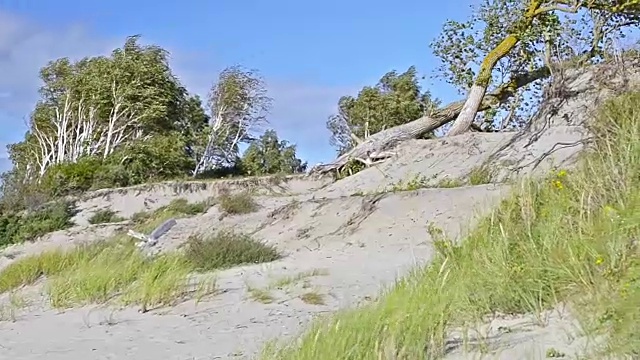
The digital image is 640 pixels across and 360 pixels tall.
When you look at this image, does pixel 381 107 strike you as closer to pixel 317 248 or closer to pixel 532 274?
pixel 317 248

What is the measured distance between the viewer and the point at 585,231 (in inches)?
208

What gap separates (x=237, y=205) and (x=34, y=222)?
774 cm

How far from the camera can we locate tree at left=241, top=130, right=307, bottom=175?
35219mm

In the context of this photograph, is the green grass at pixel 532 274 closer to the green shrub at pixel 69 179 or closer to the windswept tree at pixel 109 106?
the green shrub at pixel 69 179

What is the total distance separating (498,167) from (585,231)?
11.2 metres

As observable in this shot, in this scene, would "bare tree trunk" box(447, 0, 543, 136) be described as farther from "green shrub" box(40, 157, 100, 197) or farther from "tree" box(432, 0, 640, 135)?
→ "green shrub" box(40, 157, 100, 197)

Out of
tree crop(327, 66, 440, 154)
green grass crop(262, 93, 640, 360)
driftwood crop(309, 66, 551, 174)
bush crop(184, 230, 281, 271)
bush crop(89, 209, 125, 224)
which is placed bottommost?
green grass crop(262, 93, 640, 360)

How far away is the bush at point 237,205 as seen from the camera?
18.8 m

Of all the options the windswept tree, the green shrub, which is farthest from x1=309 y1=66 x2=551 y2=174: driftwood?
the windswept tree

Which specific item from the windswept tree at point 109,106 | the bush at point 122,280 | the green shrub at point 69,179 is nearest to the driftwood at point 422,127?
the green shrub at point 69,179

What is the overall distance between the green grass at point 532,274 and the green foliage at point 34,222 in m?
18.2

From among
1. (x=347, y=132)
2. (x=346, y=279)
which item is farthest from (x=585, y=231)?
(x=347, y=132)

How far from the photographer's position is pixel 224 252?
459 inches

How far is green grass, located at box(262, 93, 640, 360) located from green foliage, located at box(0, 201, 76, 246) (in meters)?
18.2
